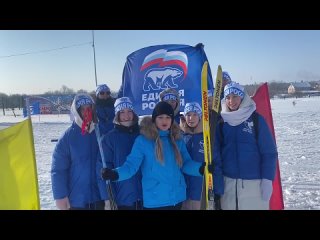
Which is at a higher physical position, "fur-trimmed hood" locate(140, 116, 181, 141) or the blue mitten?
"fur-trimmed hood" locate(140, 116, 181, 141)

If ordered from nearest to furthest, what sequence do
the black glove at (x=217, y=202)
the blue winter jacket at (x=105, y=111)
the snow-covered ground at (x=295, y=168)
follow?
the black glove at (x=217, y=202), the blue winter jacket at (x=105, y=111), the snow-covered ground at (x=295, y=168)

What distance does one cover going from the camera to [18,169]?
3.54 m

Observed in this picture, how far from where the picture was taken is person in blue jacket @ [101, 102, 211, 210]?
303cm

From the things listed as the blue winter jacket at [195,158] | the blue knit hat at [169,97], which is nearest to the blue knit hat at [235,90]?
the blue winter jacket at [195,158]

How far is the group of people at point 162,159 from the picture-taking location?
10.1ft

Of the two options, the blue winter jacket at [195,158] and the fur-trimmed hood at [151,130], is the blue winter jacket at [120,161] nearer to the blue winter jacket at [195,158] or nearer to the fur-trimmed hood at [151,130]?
the fur-trimmed hood at [151,130]

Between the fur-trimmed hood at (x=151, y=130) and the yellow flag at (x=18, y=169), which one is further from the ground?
the fur-trimmed hood at (x=151, y=130)

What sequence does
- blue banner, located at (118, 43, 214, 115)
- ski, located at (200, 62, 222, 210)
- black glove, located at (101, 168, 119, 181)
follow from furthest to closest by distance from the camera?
blue banner, located at (118, 43, 214, 115), ski, located at (200, 62, 222, 210), black glove, located at (101, 168, 119, 181)

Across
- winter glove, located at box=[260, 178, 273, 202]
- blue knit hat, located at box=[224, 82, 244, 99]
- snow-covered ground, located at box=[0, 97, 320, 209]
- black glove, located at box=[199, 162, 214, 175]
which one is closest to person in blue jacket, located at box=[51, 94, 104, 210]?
black glove, located at box=[199, 162, 214, 175]

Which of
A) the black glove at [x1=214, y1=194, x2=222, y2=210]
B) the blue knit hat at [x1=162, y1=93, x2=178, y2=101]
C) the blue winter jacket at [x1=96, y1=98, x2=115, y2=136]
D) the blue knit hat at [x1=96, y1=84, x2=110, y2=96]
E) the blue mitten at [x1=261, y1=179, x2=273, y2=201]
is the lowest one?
the black glove at [x1=214, y1=194, x2=222, y2=210]

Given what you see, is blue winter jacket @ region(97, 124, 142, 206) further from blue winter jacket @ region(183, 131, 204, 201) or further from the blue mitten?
the blue mitten

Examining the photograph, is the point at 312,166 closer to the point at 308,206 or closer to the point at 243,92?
the point at 308,206

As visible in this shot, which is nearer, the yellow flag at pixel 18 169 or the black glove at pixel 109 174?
the black glove at pixel 109 174
